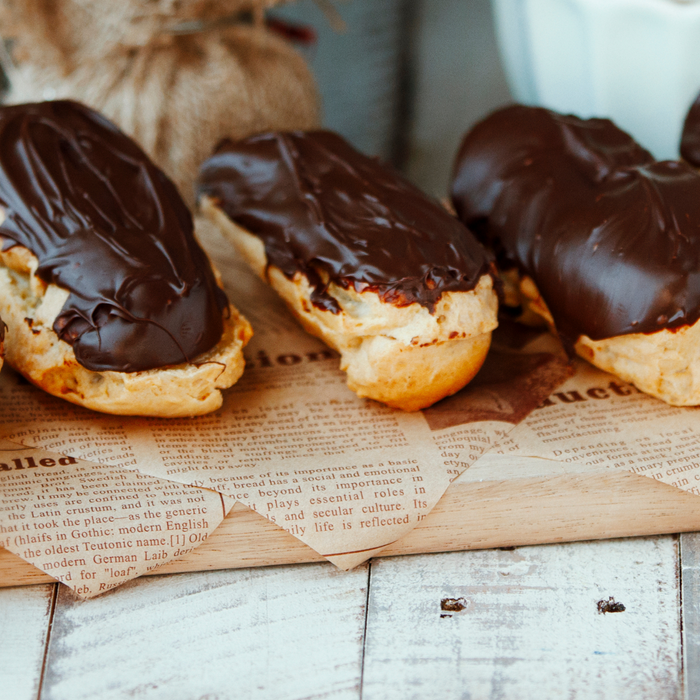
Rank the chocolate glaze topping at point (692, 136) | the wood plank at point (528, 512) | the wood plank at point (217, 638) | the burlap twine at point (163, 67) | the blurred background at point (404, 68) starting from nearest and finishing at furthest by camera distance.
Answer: the wood plank at point (217, 638)
the wood plank at point (528, 512)
the chocolate glaze topping at point (692, 136)
the burlap twine at point (163, 67)
the blurred background at point (404, 68)

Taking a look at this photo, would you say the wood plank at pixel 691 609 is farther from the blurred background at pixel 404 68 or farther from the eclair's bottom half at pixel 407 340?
the blurred background at pixel 404 68

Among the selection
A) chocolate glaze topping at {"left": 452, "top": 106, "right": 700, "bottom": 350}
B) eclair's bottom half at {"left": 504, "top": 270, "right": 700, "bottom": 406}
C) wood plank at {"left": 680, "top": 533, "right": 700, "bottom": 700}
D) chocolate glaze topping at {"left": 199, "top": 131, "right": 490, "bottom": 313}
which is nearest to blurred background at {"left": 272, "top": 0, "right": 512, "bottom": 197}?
chocolate glaze topping at {"left": 452, "top": 106, "right": 700, "bottom": 350}

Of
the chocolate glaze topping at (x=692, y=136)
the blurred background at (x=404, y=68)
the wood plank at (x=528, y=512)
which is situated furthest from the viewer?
the blurred background at (x=404, y=68)

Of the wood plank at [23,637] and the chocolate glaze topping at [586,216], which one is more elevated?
the chocolate glaze topping at [586,216]

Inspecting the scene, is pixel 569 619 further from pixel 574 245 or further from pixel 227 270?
pixel 227 270

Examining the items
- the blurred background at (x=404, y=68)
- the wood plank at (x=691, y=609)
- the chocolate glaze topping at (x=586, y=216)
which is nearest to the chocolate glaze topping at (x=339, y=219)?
the chocolate glaze topping at (x=586, y=216)

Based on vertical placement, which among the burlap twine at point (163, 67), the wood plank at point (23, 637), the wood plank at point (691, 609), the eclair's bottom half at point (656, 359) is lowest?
the wood plank at point (691, 609)

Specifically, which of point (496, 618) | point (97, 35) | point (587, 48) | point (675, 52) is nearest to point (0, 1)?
point (97, 35)

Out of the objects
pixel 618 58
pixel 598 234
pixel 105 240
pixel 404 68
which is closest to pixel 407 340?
pixel 598 234

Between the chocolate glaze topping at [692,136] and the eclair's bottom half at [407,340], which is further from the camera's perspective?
the chocolate glaze topping at [692,136]

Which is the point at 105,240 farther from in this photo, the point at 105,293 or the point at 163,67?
the point at 163,67
